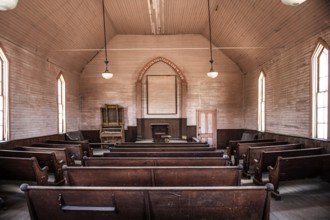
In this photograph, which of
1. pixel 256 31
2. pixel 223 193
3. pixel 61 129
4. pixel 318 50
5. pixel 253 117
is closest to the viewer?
pixel 223 193

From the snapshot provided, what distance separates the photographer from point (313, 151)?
519 cm

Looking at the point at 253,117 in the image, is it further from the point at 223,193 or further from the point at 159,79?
the point at 223,193

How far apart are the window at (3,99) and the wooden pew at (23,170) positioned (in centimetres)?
184

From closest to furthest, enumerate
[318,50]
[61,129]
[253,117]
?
[318,50] < [61,129] < [253,117]

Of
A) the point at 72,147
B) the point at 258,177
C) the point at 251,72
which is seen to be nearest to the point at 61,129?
the point at 72,147

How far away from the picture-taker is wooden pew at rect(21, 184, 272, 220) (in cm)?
212

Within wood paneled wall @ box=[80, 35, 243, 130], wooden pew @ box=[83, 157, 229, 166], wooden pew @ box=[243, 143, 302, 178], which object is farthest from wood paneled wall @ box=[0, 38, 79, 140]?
wooden pew @ box=[243, 143, 302, 178]

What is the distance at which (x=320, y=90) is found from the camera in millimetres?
5770

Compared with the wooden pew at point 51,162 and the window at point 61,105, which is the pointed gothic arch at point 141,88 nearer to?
the window at point 61,105

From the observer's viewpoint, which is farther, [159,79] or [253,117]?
[159,79]

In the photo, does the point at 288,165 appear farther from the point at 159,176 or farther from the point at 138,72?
the point at 138,72

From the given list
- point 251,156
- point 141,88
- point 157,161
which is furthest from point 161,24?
point 157,161

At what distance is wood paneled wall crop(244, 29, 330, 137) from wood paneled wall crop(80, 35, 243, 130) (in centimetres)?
264

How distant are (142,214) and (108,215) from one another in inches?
12.8
